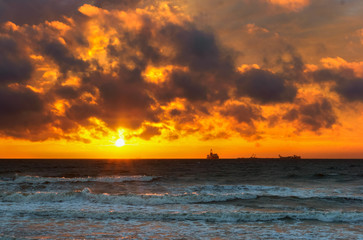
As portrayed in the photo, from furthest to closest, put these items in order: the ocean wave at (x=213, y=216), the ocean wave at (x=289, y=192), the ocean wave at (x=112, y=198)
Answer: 1. the ocean wave at (x=289, y=192)
2. the ocean wave at (x=112, y=198)
3. the ocean wave at (x=213, y=216)

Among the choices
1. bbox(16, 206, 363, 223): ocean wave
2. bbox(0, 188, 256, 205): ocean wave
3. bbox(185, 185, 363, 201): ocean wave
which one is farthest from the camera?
bbox(185, 185, 363, 201): ocean wave

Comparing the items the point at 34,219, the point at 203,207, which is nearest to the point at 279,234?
the point at 203,207

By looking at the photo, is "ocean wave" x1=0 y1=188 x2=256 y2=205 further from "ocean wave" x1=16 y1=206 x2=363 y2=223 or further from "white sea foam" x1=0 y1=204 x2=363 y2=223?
"ocean wave" x1=16 y1=206 x2=363 y2=223

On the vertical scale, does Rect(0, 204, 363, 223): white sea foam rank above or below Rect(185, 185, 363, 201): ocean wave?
above

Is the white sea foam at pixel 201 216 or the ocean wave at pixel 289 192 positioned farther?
the ocean wave at pixel 289 192

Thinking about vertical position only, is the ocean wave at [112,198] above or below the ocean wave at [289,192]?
above

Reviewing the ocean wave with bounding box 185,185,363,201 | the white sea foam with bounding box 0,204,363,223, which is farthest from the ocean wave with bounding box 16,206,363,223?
the ocean wave with bounding box 185,185,363,201

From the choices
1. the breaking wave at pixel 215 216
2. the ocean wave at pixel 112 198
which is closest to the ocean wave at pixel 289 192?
the ocean wave at pixel 112 198

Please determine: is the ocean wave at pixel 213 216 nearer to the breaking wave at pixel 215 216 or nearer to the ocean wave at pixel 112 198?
the breaking wave at pixel 215 216

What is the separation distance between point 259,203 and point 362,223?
958 cm

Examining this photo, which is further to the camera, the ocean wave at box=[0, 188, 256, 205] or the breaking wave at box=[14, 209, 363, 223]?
the ocean wave at box=[0, 188, 256, 205]

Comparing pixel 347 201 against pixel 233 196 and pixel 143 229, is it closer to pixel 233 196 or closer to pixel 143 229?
pixel 233 196

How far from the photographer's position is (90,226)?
18.0 meters

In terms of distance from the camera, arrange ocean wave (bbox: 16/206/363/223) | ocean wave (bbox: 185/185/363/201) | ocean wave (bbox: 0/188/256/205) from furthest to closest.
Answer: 1. ocean wave (bbox: 185/185/363/201)
2. ocean wave (bbox: 0/188/256/205)
3. ocean wave (bbox: 16/206/363/223)
